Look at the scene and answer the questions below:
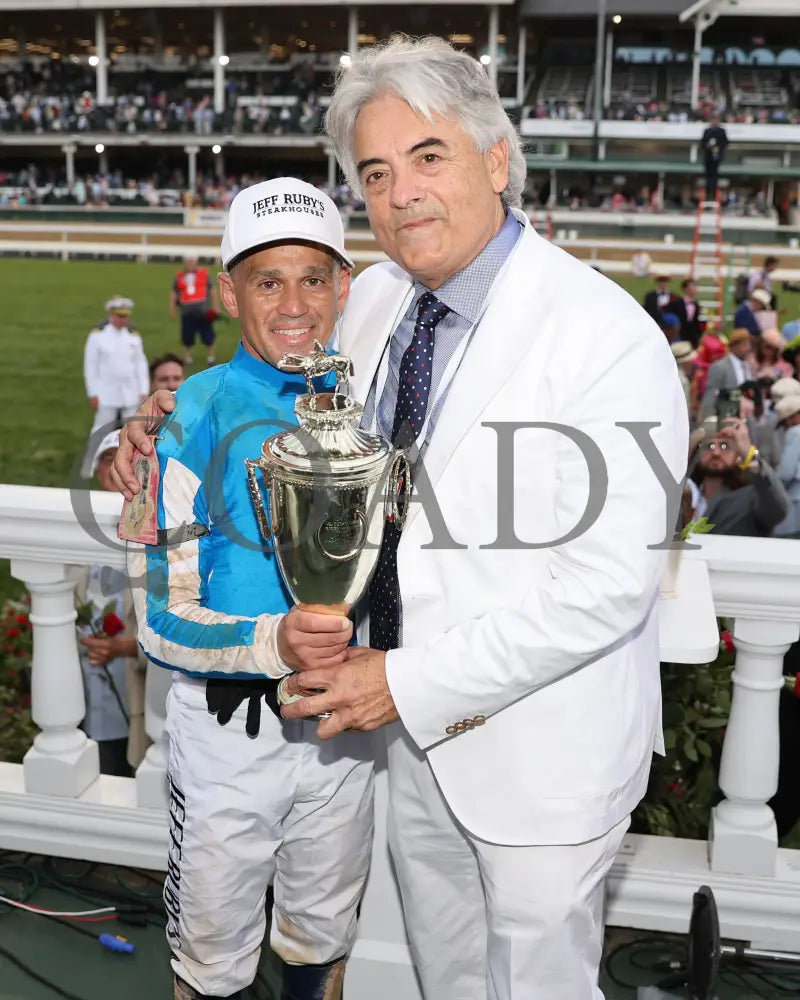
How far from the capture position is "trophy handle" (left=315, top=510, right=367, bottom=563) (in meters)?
1.72

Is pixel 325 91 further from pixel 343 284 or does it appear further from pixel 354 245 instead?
pixel 343 284

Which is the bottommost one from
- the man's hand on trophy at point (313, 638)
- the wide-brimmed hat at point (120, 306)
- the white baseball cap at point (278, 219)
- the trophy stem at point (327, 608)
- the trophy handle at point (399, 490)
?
the wide-brimmed hat at point (120, 306)

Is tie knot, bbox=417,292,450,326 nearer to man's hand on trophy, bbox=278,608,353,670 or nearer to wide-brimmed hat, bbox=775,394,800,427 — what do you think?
man's hand on trophy, bbox=278,608,353,670

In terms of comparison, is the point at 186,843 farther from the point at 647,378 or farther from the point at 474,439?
the point at 647,378

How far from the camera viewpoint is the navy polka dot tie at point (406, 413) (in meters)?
1.90

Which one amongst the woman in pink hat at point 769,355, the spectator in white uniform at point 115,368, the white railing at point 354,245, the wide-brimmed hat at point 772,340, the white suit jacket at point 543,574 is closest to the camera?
the white suit jacket at point 543,574

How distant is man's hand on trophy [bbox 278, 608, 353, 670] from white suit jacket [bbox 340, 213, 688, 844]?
8cm

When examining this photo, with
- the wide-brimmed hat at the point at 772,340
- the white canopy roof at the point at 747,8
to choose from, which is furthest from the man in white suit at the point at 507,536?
the white canopy roof at the point at 747,8

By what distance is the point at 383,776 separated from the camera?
87.0 inches

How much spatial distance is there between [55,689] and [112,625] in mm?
450

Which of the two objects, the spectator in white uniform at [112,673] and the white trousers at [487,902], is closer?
the white trousers at [487,902]

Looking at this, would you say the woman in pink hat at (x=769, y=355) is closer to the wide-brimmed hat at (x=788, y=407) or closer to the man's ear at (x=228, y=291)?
the wide-brimmed hat at (x=788, y=407)

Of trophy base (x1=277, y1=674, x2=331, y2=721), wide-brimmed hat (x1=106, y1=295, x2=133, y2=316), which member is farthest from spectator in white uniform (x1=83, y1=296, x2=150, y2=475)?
trophy base (x1=277, y1=674, x2=331, y2=721)

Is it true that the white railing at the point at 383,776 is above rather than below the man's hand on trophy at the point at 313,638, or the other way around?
below
